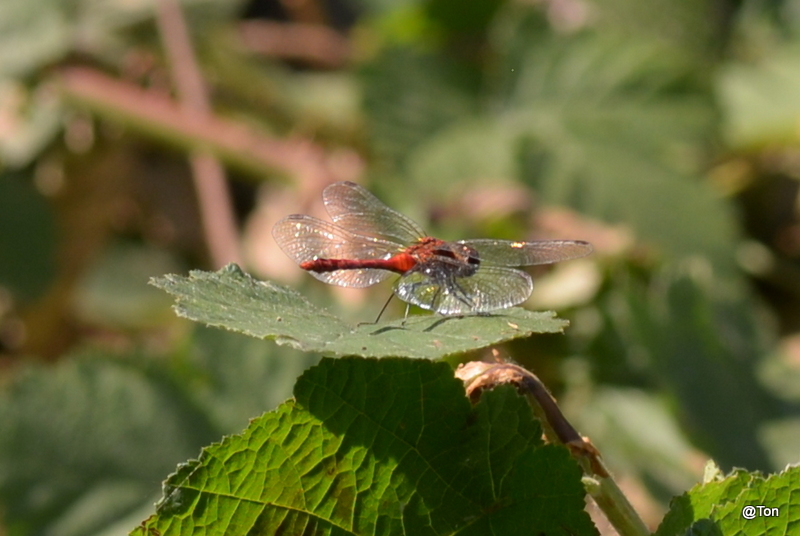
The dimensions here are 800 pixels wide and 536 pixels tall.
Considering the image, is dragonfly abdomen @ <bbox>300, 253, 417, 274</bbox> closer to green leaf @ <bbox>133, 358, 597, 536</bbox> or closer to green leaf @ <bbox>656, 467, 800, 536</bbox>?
green leaf @ <bbox>133, 358, 597, 536</bbox>

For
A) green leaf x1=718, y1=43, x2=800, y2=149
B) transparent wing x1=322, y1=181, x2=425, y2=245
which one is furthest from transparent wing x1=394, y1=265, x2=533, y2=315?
green leaf x1=718, y1=43, x2=800, y2=149

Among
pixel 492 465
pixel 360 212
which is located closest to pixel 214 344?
pixel 360 212

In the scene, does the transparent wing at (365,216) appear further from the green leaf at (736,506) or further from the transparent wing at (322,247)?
the green leaf at (736,506)

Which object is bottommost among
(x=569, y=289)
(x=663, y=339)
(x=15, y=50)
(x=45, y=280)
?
(x=663, y=339)

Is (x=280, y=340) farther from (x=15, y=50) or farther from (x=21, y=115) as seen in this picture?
(x=21, y=115)

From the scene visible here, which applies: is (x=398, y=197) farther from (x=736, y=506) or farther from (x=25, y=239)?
(x=736, y=506)
